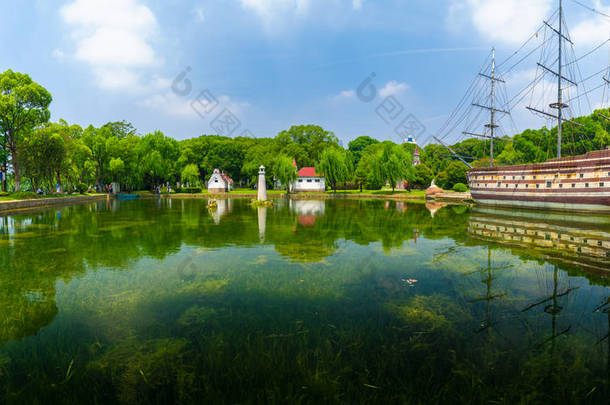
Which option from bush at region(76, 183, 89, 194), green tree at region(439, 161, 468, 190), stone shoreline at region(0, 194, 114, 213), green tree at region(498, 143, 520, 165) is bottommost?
stone shoreline at region(0, 194, 114, 213)

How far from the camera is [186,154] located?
2660 inches

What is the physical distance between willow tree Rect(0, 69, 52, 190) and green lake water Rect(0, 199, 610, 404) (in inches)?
1329

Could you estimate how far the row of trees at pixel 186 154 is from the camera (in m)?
34.3

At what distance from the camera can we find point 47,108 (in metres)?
35.3

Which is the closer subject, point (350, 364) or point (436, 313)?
point (350, 364)

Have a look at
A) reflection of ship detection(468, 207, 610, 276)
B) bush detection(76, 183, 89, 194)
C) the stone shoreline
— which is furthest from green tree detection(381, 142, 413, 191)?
bush detection(76, 183, 89, 194)

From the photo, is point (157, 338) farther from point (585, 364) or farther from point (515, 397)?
point (585, 364)

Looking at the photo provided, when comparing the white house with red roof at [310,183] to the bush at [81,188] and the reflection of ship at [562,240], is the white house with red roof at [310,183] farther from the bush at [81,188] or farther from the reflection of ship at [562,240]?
the reflection of ship at [562,240]

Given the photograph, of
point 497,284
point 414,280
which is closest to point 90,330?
point 414,280

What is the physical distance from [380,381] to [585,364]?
8.46 ft

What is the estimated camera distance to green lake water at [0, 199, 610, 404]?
134 inches

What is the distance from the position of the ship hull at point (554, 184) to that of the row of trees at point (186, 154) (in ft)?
22.9

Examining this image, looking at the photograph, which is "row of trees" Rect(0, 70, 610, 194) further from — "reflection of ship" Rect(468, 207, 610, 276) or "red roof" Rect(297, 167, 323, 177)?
"reflection of ship" Rect(468, 207, 610, 276)

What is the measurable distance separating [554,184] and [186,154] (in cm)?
6333
